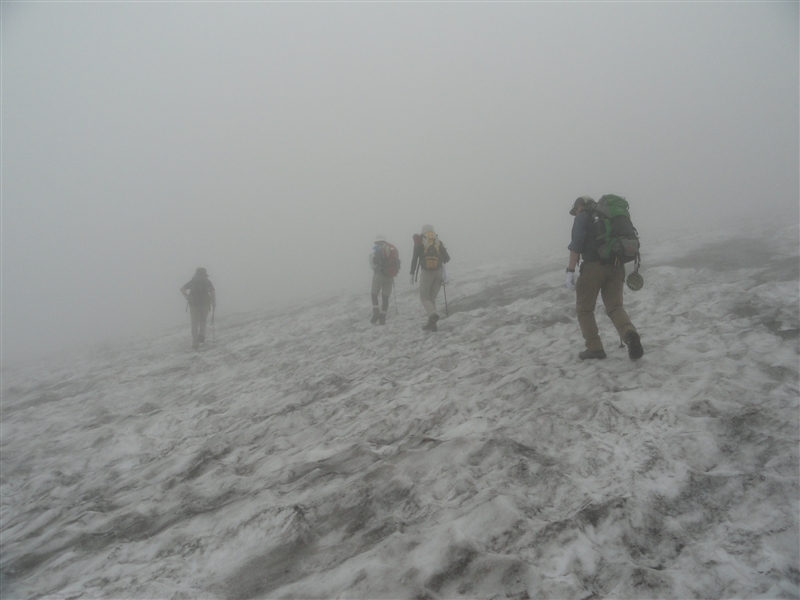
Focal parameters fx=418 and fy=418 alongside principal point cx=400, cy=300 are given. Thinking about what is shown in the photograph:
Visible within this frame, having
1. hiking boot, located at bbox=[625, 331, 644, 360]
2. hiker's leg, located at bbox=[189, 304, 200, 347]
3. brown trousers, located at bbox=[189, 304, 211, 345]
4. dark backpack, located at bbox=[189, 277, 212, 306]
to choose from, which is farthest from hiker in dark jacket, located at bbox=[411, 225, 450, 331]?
hiker's leg, located at bbox=[189, 304, 200, 347]

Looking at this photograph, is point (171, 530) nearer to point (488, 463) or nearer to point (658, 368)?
point (488, 463)

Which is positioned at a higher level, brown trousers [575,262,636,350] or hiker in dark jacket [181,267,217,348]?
hiker in dark jacket [181,267,217,348]

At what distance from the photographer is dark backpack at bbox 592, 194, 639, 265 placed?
6.21 m

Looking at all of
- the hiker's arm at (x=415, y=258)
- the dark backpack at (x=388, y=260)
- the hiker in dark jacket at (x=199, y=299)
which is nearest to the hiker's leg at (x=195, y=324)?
the hiker in dark jacket at (x=199, y=299)

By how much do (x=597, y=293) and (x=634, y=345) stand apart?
92 cm

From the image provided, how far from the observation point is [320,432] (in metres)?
6.27

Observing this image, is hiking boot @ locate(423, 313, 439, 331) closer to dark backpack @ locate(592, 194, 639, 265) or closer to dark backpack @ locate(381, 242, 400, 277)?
dark backpack @ locate(381, 242, 400, 277)

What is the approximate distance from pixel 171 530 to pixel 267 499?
3.20 ft

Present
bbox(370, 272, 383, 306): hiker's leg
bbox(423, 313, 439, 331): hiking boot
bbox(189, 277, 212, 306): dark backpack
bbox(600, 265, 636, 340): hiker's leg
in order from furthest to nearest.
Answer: bbox(189, 277, 212, 306): dark backpack → bbox(370, 272, 383, 306): hiker's leg → bbox(423, 313, 439, 331): hiking boot → bbox(600, 265, 636, 340): hiker's leg

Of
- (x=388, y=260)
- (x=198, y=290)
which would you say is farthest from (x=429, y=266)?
(x=198, y=290)

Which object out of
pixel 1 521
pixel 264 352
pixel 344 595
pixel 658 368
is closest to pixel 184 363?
pixel 264 352

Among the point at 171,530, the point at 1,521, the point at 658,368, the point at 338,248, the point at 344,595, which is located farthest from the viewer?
the point at 338,248

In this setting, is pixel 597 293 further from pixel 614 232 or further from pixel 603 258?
pixel 614 232

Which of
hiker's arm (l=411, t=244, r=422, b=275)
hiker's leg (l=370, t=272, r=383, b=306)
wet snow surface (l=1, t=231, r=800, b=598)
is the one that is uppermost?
hiker's arm (l=411, t=244, r=422, b=275)
